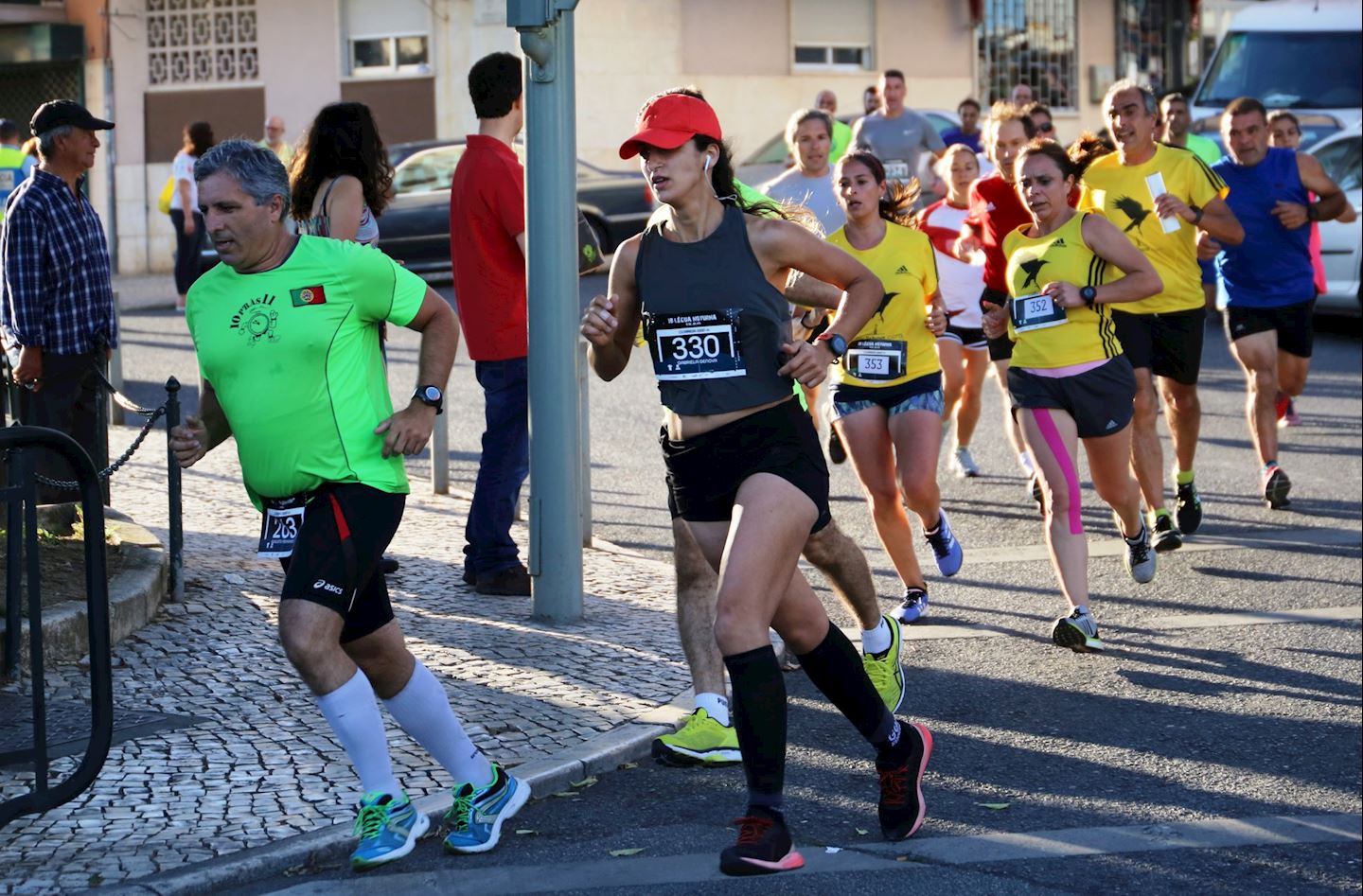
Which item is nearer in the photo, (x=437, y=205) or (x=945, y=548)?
(x=945, y=548)

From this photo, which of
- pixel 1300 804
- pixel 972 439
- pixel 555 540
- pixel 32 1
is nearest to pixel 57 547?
pixel 555 540

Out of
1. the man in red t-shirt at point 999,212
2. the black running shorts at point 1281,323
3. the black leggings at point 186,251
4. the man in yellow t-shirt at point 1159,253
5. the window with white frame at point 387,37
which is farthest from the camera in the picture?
the window with white frame at point 387,37

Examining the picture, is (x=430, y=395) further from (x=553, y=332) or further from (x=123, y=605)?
(x=123, y=605)

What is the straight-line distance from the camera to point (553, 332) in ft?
24.3

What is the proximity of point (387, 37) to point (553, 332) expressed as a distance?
2275 centimetres

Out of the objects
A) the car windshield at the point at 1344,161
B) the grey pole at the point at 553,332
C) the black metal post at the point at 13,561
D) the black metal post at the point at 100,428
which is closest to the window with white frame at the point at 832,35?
the car windshield at the point at 1344,161

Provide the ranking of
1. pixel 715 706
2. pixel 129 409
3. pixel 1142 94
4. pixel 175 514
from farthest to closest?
pixel 1142 94
pixel 129 409
pixel 175 514
pixel 715 706

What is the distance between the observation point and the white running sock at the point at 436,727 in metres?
5.07

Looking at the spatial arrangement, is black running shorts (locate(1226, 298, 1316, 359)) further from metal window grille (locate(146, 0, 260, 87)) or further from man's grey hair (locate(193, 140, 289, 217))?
metal window grille (locate(146, 0, 260, 87))

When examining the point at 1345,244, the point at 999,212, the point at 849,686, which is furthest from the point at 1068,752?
the point at 1345,244

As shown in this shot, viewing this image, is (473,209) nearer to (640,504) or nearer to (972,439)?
(640,504)

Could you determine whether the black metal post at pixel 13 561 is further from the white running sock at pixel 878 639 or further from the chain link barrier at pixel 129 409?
the white running sock at pixel 878 639

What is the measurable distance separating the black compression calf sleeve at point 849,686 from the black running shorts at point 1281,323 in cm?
596

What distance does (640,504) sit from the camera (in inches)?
414
